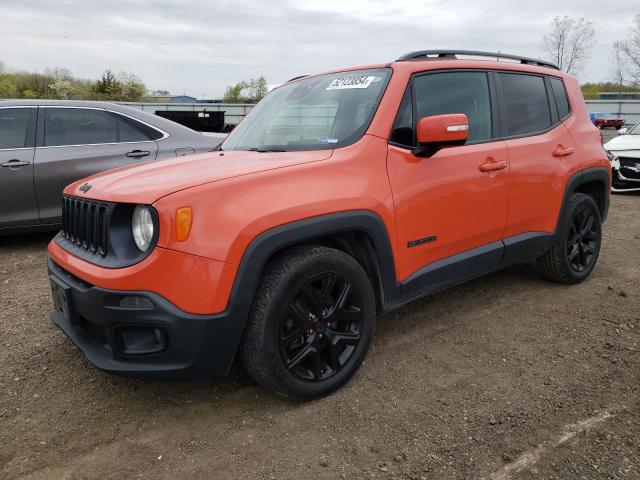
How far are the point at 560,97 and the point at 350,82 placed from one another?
6.52 ft

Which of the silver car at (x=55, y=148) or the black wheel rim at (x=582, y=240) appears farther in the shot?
the silver car at (x=55, y=148)

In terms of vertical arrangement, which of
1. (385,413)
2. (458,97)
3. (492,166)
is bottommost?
(385,413)

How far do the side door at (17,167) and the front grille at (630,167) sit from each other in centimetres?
932

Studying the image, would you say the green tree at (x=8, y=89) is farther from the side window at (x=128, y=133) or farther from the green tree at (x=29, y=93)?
the side window at (x=128, y=133)

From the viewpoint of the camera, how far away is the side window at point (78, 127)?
5.37m

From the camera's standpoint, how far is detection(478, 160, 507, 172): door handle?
328 centimetres

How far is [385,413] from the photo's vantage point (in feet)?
8.39

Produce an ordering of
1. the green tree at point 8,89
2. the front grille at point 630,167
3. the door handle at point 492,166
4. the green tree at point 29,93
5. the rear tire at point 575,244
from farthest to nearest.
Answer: the green tree at point 8,89
the green tree at point 29,93
the front grille at point 630,167
the rear tire at point 575,244
the door handle at point 492,166

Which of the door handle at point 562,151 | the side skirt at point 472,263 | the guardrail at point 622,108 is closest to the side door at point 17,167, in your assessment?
the side skirt at point 472,263

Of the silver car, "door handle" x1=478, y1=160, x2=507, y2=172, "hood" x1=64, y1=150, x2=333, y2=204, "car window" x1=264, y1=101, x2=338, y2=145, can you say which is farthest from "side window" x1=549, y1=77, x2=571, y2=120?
the silver car

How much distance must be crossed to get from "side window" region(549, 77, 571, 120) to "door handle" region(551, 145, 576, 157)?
282mm

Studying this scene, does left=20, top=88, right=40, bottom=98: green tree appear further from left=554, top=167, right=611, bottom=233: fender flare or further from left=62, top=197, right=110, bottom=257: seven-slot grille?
left=554, top=167, right=611, bottom=233: fender flare

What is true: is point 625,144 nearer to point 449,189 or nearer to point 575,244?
point 575,244

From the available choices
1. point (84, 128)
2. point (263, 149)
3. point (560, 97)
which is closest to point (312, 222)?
point (263, 149)
